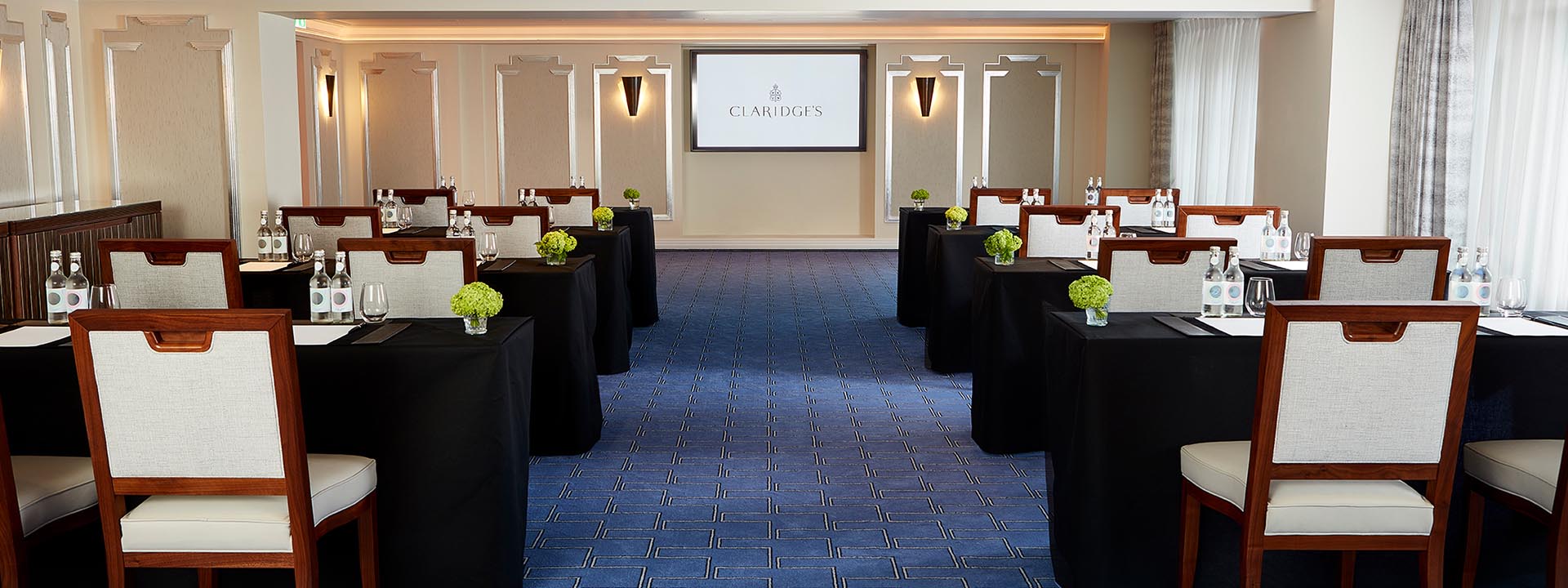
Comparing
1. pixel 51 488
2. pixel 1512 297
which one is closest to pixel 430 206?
pixel 51 488

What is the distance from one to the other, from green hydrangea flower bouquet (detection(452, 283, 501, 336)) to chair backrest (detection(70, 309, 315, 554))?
77 cm

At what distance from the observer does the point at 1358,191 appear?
7.75m

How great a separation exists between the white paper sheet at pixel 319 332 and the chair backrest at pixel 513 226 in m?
2.77

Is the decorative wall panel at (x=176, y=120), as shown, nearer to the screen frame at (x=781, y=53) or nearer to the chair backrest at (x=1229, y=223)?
the screen frame at (x=781, y=53)

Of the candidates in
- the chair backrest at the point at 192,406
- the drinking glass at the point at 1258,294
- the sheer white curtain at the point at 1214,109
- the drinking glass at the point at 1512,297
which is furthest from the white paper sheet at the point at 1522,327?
the sheer white curtain at the point at 1214,109

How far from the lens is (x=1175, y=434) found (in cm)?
316

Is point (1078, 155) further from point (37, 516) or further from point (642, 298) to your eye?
point (37, 516)

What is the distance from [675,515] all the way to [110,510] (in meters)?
1.83

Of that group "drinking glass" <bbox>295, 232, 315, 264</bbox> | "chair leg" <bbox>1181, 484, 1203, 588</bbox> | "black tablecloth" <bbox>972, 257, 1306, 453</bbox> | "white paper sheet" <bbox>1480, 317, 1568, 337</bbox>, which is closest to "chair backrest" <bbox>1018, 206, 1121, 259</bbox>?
"black tablecloth" <bbox>972, 257, 1306, 453</bbox>

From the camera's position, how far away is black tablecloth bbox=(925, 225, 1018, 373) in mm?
6414

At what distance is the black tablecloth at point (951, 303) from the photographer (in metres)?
6.41

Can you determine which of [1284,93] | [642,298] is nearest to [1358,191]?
[1284,93]

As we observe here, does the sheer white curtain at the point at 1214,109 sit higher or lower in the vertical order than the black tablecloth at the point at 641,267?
higher

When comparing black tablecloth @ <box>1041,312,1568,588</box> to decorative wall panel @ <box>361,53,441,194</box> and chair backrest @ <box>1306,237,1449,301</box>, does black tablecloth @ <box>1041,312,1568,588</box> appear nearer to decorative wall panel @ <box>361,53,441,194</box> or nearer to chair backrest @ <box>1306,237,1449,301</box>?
chair backrest @ <box>1306,237,1449,301</box>
